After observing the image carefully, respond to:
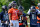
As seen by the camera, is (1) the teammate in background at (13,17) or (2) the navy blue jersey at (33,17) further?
(2) the navy blue jersey at (33,17)

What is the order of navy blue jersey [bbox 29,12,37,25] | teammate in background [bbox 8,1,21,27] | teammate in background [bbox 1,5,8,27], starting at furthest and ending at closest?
teammate in background [bbox 1,5,8,27] < navy blue jersey [bbox 29,12,37,25] < teammate in background [bbox 8,1,21,27]

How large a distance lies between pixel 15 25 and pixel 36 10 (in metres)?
1.16

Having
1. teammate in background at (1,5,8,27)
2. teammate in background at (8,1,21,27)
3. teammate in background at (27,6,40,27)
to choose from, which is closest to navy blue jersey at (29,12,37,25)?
teammate in background at (27,6,40,27)

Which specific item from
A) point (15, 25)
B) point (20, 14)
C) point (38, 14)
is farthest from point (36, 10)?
point (15, 25)

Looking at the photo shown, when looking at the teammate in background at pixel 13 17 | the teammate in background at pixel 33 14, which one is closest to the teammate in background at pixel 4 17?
the teammate in background at pixel 13 17

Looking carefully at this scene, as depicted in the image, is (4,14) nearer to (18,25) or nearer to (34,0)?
(18,25)

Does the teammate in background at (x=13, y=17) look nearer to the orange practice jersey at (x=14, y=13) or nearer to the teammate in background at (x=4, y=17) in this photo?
the orange practice jersey at (x=14, y=13)

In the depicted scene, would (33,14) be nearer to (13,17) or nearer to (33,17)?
(33,17)

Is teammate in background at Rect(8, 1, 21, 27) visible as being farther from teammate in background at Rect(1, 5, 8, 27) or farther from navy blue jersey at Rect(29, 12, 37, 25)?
navy blue jersey at Rect(29, 12, 37, 25)

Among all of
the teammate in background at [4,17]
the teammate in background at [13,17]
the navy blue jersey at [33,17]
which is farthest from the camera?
the teammate in background at [4,17]

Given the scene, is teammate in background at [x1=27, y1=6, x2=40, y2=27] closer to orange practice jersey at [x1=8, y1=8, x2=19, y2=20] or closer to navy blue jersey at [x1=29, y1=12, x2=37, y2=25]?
navy blue jersey at [x1=29, y1=12, x2=37, y2=25]

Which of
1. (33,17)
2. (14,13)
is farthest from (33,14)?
(14,13)

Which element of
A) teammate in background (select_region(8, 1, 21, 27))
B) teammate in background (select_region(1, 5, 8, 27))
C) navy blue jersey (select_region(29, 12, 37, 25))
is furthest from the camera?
teammate in background (select_region(1, 5, 8, 27))

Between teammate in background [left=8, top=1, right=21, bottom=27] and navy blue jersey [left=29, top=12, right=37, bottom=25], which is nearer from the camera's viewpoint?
teammate in background [left=8, top=1, right=21, bottom=27]
